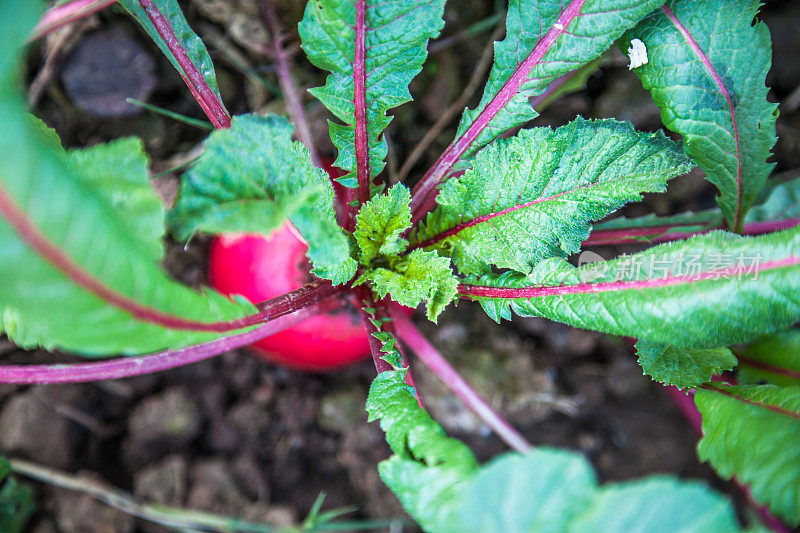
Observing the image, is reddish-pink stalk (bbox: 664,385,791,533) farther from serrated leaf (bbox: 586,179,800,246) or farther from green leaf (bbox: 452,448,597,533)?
green leaf (bbox: 452,448,597,533)

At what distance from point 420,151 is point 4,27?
3.48ft

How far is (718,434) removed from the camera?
0.87 meters

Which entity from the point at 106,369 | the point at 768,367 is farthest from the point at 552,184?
the point at 106,369

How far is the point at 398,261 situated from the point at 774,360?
0.72 m

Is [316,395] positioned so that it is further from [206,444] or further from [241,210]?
[241,210]

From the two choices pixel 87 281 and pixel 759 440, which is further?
pixel 759 440

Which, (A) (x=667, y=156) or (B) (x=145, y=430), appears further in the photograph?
(B) (x=145, y=430)

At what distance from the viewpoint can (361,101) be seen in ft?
3.34

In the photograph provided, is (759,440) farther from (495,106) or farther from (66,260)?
(66,260)

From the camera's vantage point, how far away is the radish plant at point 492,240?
→ 589mm

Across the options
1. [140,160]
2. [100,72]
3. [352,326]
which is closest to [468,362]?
[352,326]

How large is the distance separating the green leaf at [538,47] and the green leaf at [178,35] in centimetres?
46

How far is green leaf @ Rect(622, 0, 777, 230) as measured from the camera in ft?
3.23

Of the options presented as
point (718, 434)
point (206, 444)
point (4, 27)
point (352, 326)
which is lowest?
point (206, 444)
